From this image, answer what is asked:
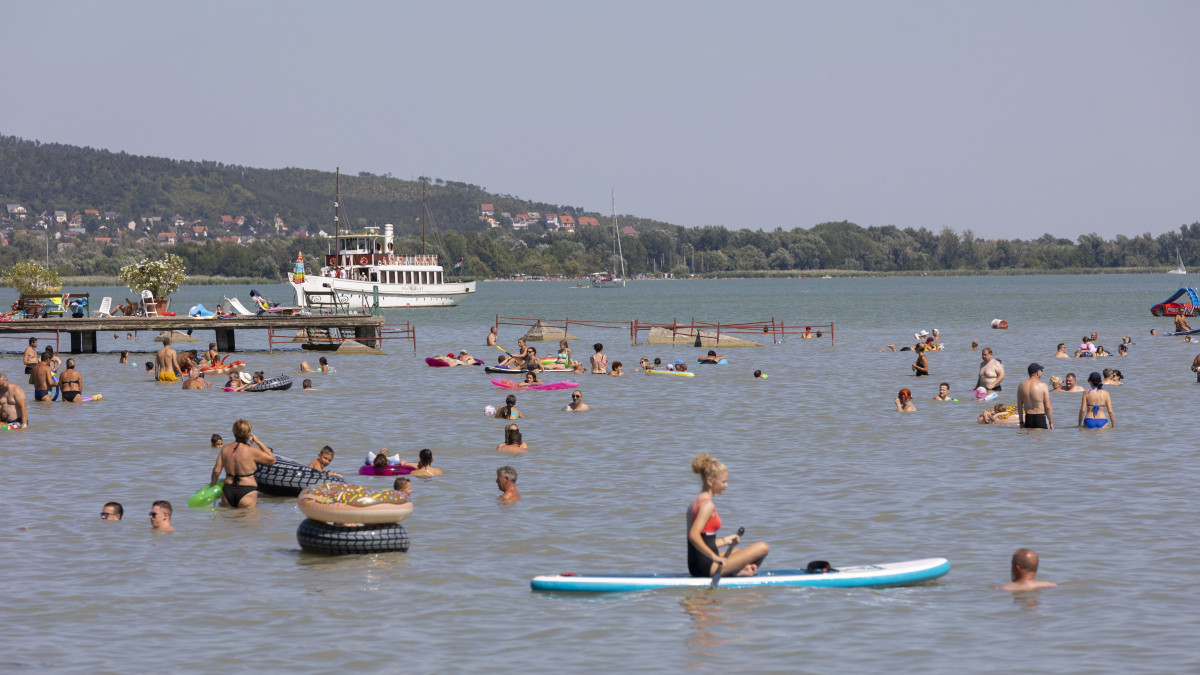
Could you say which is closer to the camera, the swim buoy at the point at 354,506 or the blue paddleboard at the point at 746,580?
the blue paddleboard at the point at 746,580

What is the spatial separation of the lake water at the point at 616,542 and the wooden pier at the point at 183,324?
55.3ft

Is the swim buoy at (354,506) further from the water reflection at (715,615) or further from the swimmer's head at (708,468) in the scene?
the swimmer's head at (708,468)

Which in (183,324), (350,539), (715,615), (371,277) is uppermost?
(371,277)

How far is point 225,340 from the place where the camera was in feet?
174

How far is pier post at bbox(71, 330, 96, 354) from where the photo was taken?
169ft

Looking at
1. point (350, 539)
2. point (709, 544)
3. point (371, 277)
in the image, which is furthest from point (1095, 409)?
point (371, 277)

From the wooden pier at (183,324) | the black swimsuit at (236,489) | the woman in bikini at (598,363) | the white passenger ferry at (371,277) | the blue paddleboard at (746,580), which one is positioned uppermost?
the white passenger ferry at (371,277)

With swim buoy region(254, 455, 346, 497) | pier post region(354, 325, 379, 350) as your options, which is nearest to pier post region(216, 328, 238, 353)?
pier post region(354, 325, 379, 350)

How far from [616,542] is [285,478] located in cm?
567

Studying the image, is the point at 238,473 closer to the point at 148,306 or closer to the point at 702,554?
the point at 702,554

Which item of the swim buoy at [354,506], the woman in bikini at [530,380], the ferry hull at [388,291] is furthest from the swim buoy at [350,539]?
the ferry hull at [388,291]

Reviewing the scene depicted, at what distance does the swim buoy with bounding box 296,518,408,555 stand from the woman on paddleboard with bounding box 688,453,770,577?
12.7 ft

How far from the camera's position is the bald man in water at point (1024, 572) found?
38.3 ft

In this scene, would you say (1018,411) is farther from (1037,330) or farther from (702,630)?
(1037,330)
